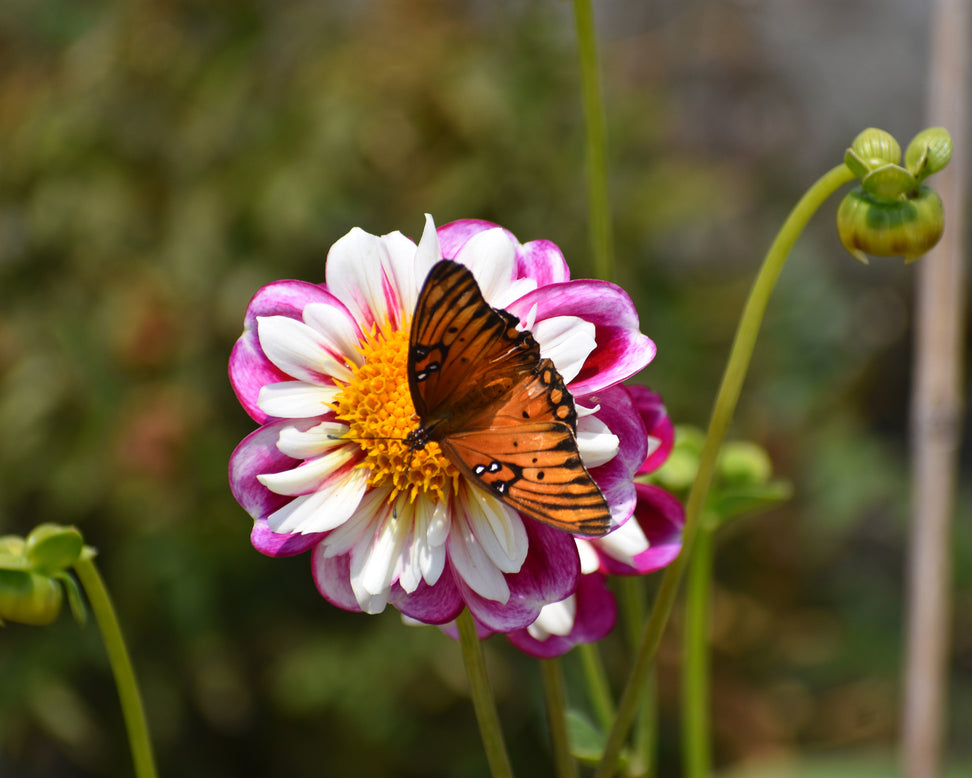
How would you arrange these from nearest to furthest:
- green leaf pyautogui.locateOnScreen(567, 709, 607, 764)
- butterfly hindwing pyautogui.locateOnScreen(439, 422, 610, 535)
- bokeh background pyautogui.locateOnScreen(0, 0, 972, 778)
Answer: butterfly hindwing pyautogui.locateOnScreen(439, 422, 610, 535), green leaf pyautogui.locateOnScreen(567, 709, 607, 764), bokeh background pyautogui.locateOnScreen(0, 0, 972, 778)

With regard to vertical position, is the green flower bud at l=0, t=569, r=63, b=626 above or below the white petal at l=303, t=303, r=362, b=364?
below

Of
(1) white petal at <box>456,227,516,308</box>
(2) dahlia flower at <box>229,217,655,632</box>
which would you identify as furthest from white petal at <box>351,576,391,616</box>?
(1) white petal at <box>456,227,516,308</box>

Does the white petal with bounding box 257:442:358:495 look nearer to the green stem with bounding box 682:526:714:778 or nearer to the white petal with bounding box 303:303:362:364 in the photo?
the white petal with bounding box 303:303:362:364

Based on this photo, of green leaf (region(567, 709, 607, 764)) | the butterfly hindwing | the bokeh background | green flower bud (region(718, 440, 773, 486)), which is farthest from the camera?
the bokeh background

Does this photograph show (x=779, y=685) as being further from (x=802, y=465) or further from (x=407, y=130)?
(x=407, y=130)

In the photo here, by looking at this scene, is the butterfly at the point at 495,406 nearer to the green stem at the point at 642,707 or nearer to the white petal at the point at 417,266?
the white petal at the point at 417,266

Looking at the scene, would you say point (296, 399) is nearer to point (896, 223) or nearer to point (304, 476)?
point (304, 476)
